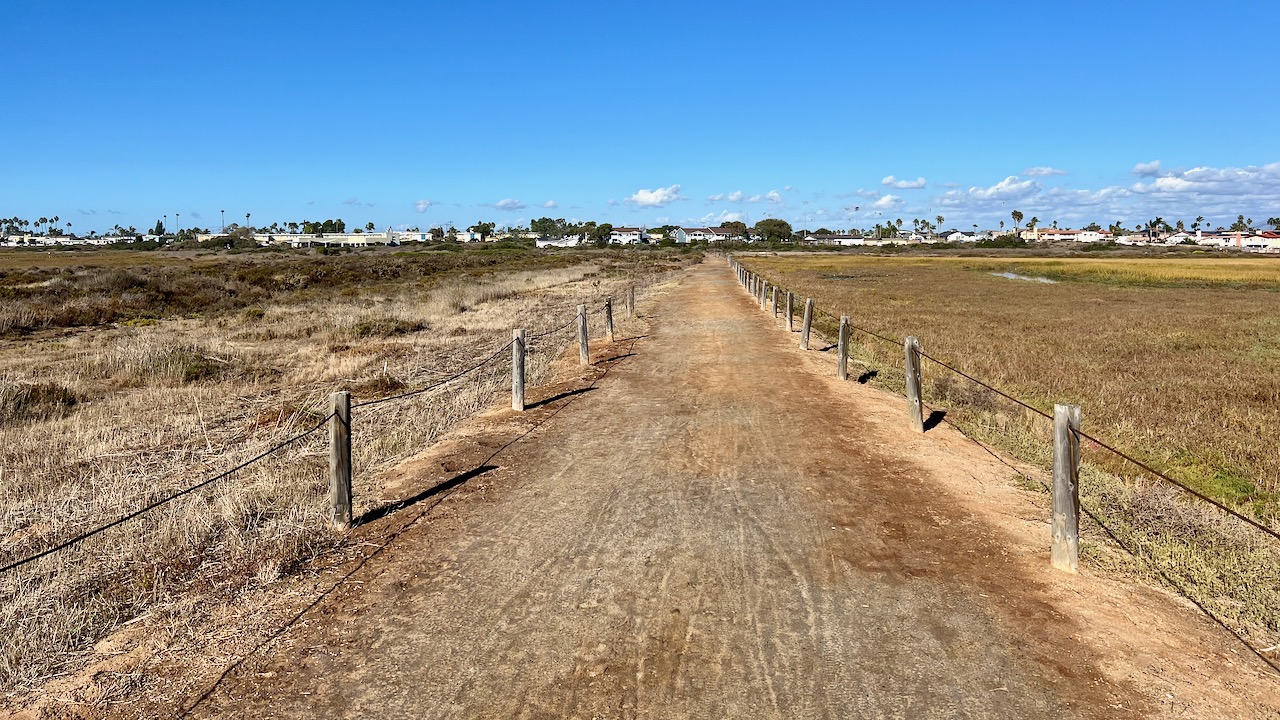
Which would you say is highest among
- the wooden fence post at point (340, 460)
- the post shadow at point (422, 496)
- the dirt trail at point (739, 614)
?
the wooden fence post at point (340, 460)

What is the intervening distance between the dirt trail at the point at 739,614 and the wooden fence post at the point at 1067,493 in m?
0.20

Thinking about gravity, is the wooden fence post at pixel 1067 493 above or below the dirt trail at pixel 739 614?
above

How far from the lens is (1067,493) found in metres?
6.09

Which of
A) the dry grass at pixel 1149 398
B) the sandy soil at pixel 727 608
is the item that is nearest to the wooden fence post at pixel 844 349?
the dry grass at pixel 1149 398

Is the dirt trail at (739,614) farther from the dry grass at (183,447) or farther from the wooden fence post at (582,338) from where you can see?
the wooden fence post at (582,338)

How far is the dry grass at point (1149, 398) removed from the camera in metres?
6.39

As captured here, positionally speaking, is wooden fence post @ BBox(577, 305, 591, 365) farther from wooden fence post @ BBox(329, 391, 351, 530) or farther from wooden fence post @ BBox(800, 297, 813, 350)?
wooden fence post @ BBox(329, 391, 351, 530)

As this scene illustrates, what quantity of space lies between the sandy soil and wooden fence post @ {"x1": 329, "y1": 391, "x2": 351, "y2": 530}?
363 mm

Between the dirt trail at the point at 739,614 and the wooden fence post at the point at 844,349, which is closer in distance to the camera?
the dirt trail at the point at 739,614

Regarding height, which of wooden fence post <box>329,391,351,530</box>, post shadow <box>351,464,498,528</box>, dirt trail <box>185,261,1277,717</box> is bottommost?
dirt trail <box>185,261,1277,717</box>

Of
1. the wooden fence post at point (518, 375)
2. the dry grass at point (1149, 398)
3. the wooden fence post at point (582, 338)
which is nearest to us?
the dry grass at point (1149, 398)

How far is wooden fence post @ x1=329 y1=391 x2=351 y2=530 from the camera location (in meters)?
6.86

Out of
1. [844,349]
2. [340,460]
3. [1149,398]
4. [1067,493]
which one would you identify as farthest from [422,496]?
[1149,398]

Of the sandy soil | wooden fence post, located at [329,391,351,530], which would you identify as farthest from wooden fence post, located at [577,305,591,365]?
wooden fence post, located at [329,391,351,530]
